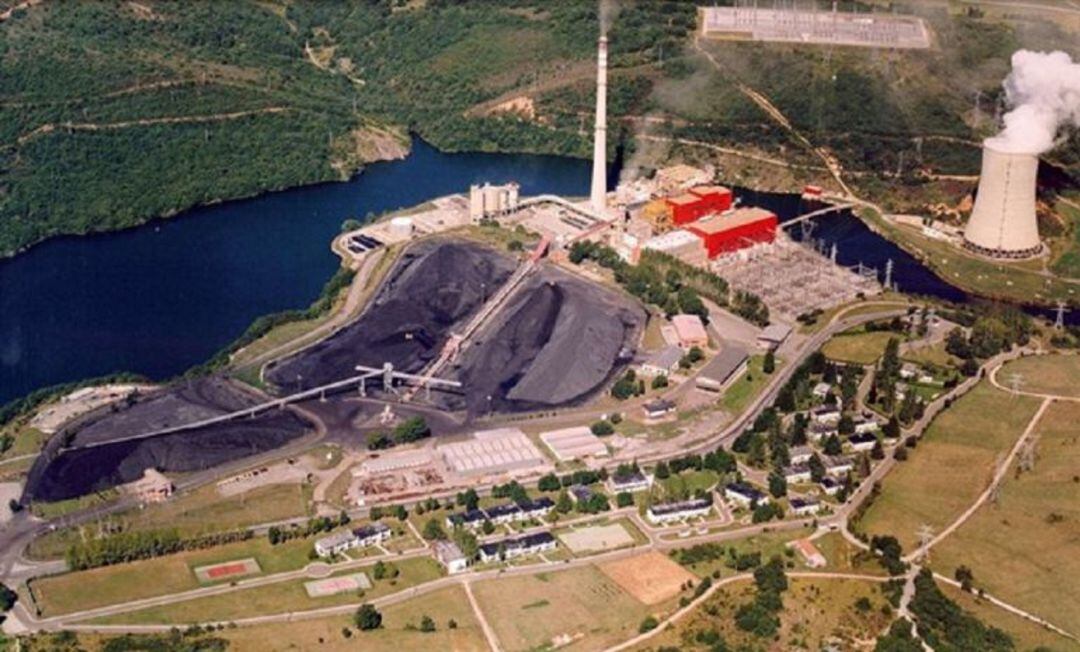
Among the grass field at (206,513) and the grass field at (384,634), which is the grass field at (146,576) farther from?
the grass field at (384,634)

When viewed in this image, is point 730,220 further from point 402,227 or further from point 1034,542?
point 1034,542

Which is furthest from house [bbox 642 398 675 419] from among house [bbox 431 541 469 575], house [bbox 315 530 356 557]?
house [bbox 315 530 356 557]

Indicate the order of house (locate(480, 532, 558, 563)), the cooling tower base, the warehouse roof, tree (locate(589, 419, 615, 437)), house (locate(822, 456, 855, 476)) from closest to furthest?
house (locate(480, 532, 558, 563))
house (locate(822, 456, 855, 476))
tree (locate(589, 419, 615, 437))
the warehouse roof
the cooling tower base

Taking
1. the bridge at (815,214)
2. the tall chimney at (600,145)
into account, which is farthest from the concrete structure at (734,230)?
the tall chimney at (600,145)

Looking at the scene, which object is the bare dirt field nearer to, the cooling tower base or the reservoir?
the reservoir

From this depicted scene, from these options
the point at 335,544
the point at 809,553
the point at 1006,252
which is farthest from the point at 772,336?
the point at 335,544

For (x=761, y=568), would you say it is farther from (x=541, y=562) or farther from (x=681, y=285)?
(x=681, y=285)
